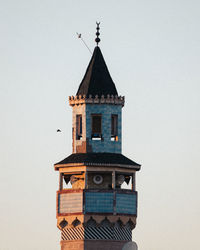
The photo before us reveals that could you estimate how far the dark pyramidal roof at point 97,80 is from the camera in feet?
561

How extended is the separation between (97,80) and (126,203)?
14.0 m

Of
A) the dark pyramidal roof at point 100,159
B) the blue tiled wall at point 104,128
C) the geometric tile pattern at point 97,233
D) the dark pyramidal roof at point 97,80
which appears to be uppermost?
the dark pyramidal roof at point 97,80

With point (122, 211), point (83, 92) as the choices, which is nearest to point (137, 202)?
point (122, 211)

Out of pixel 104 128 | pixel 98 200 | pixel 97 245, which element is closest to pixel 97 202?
pixel 98 200

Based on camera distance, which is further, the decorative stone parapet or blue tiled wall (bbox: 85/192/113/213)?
the decorative stone parapet

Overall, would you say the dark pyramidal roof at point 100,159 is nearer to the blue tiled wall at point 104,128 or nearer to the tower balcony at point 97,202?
the blue tiled wall at point 104,128

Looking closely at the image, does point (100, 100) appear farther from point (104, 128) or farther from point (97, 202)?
point (97, 202)

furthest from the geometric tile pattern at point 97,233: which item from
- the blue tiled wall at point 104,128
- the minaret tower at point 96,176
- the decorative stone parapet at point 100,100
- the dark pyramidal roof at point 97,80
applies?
the dark pyramidal roof at point 97,80

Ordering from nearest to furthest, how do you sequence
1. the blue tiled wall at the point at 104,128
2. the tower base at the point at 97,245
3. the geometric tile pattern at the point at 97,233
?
the tower base at the point at 97,245 → the geometric tile pattern at the point at 97,233 → the blue tiled wall at the point at 104,128

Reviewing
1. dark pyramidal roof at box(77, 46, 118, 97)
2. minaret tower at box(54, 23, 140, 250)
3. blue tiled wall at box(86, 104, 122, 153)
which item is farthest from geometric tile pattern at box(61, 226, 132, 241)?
dark pyramidal roof at box(77, 46, 118, 97)

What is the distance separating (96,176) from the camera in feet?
557

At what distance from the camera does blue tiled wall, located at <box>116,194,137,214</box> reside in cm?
16762

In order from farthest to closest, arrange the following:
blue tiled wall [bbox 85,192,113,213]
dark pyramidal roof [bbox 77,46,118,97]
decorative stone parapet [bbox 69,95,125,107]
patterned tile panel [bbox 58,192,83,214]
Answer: dark pyramidal roof [bbox 77,46,118,97], decorative stone parapet [bbox 69,95,125,107], patterned tile panel [bbox 58,192,83,214], blue tiled wall [bbox 85,192,113,213]

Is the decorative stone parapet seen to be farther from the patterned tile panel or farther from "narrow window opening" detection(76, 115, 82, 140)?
the patterned tile panel
